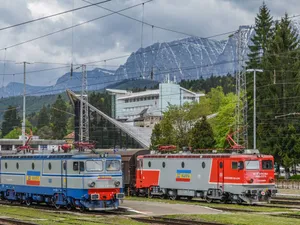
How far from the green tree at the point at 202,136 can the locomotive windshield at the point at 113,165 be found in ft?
130

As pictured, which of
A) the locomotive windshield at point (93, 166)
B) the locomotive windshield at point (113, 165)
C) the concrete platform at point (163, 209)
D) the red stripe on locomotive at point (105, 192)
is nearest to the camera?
the concrete platform at point (163, 209)

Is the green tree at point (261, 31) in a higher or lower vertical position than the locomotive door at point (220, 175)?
higher

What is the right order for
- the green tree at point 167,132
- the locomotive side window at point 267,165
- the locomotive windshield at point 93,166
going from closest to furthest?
the locomotive windshield at point 93,166
the locomotive side window at point 267,165
the green tree at point 167,132

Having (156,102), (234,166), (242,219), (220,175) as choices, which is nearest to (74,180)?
(242,219)

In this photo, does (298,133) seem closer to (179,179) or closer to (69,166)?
(179,179)

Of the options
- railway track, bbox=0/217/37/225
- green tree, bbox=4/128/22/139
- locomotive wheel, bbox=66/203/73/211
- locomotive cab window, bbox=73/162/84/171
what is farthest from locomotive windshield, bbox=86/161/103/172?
green tree, bbox=4/128/22/139

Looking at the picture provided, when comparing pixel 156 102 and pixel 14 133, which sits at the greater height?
pixel 156 102

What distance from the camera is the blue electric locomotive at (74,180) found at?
33188 mm

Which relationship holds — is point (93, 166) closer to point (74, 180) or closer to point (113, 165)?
point (113, 165)

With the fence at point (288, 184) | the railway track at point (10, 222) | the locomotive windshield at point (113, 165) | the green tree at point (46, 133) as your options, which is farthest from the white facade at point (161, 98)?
the railway track at point (10, 222)

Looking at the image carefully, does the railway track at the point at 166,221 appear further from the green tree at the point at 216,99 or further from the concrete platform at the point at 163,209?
the green tree at the point at 216,99

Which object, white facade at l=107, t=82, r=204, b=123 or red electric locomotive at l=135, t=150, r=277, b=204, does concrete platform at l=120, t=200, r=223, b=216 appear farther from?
white facade at l=107, t=82, r=204, b=123

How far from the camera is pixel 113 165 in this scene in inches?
1346

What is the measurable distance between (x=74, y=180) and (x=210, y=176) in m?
11.4
